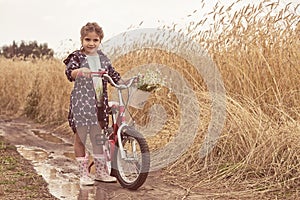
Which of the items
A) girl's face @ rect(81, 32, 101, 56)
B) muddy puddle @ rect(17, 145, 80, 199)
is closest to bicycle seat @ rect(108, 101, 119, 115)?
girl's face @ rect(81, 32, 101, 56)

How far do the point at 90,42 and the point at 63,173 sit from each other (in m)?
1.37

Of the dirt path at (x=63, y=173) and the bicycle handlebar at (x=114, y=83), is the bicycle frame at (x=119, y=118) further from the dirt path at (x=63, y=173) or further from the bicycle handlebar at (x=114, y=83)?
the dirt path at (x=63, y=173)

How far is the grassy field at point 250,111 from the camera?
13.6 ft

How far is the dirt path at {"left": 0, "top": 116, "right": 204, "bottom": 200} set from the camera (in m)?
4.11

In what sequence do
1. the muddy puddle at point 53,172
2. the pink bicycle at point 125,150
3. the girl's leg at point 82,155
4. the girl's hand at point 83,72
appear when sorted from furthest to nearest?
the girl's leg at point 82,155
the muddy puddle at point 53,172
the pink bicycle at point 125,150
the girl's hand at point 83,72

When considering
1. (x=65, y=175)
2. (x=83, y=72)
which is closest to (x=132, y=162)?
(x=83, y=72)

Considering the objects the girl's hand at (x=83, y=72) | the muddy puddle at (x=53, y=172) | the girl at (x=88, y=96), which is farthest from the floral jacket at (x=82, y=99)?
the muddy puddle at (x=53, y=172)

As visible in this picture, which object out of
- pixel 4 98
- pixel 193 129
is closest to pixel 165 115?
pixel 193 129

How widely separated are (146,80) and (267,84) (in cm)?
140

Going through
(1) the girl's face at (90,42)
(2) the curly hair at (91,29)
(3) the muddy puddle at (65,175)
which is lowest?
(3) the muddy puddle at (65,175)

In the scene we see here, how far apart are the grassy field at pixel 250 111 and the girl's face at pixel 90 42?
1.32 metres

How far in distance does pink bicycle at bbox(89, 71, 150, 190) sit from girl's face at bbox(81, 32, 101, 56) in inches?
11.8

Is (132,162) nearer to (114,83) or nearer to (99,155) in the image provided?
(99,155)

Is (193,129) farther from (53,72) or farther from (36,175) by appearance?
(53,72)
